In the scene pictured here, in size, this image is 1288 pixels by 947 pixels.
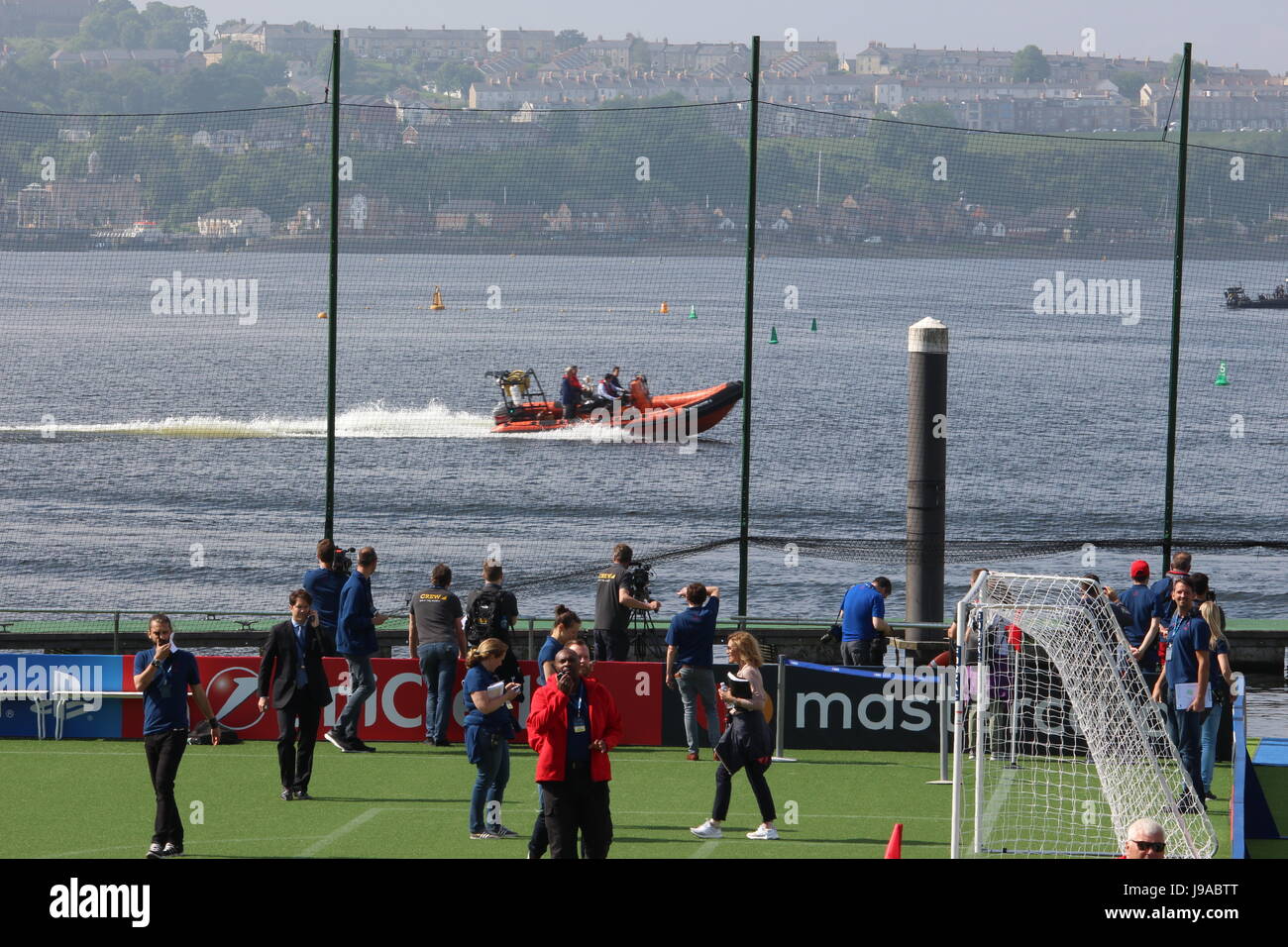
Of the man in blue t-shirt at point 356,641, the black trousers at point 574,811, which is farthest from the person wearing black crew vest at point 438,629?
the black trousers at point 574,811

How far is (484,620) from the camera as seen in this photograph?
1524cm

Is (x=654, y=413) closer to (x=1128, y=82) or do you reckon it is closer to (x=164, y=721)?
(x=164, y=721)

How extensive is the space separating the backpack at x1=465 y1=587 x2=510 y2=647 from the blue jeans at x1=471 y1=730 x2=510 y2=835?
9.72ft

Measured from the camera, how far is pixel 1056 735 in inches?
596

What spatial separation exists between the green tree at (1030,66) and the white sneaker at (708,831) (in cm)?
10327

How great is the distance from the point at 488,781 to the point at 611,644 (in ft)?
13.5

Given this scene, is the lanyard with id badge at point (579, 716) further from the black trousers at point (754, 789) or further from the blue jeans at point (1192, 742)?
the blue jeans at point (1192, 742)

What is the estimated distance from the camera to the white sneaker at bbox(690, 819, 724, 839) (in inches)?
494

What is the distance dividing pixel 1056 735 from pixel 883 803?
6.97 feet

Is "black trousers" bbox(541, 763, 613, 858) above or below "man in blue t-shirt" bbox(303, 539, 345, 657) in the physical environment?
below

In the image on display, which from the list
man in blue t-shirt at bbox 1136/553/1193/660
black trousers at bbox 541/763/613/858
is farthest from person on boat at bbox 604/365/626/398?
black trousers at bbox 541/763/613/858

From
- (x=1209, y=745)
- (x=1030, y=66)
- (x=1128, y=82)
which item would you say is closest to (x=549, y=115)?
(x=1209, y=745)

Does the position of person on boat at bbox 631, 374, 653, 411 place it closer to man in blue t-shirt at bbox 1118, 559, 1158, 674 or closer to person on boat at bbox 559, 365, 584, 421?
person on boat at bbox 559, 365, 584, 421

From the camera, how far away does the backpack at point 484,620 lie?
15.2 m
